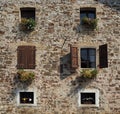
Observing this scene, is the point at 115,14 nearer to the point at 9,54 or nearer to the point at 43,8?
the point at 43,8

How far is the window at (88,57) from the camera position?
23.8 metres

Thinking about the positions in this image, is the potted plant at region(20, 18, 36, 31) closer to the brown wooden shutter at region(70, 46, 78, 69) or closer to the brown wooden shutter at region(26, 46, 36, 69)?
the brown wooden shutter at region(26, 46, 36, 69)

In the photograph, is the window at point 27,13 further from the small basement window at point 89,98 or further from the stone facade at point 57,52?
the small basement window at point 89,98

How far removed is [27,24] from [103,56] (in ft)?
15.2

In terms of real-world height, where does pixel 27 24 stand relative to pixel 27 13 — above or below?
below

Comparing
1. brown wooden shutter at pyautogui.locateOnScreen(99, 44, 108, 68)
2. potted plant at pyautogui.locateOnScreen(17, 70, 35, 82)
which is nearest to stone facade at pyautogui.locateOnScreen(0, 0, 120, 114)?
potted plant at pyautogui.locateOnScreen(17, 70, 35, 82)

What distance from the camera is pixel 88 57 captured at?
23859 millimetres

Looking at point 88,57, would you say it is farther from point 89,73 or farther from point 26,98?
point 26,98

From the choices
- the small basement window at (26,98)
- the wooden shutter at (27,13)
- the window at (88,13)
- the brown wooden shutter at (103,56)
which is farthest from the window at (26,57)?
the brown wooden shutter at (103,56)

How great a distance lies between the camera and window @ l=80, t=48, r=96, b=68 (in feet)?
78.0

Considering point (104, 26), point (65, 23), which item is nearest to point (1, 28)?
point (65, 23)

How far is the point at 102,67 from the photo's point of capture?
23281 millimetres

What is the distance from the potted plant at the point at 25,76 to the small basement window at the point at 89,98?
9.38 feet

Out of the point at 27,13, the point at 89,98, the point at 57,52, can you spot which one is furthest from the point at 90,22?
the point at 89,98
